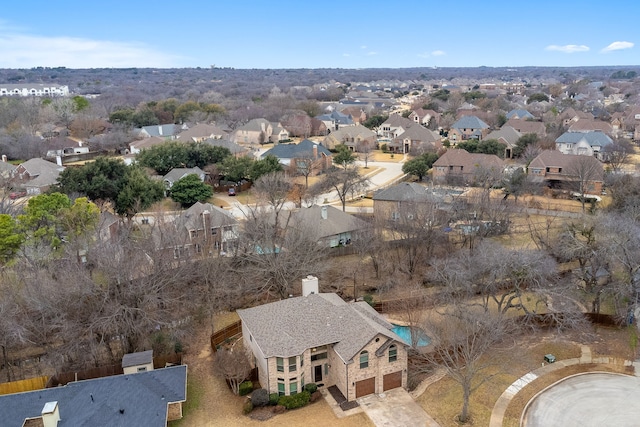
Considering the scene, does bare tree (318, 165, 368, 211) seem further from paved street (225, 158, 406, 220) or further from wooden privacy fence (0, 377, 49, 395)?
wooden privacy fence (0, 377, 49, 395)

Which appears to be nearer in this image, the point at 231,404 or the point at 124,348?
the point at 231,404

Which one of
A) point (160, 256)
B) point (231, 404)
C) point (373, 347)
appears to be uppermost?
point (160, 256)

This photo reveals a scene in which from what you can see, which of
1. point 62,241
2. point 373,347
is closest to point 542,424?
point 373,347

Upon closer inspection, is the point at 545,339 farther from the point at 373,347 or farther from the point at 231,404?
the point at 231,404

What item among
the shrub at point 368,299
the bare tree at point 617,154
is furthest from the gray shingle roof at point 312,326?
the bare tree at point 617,154

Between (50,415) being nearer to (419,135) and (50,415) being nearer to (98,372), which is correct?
(98,372)

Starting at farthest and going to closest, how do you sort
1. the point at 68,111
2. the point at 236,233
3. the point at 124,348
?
the point at 68,111, the point at 236,233, the point at 124,348

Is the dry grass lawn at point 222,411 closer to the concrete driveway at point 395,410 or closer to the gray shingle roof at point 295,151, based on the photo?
the concrete driveway at point 395,410
